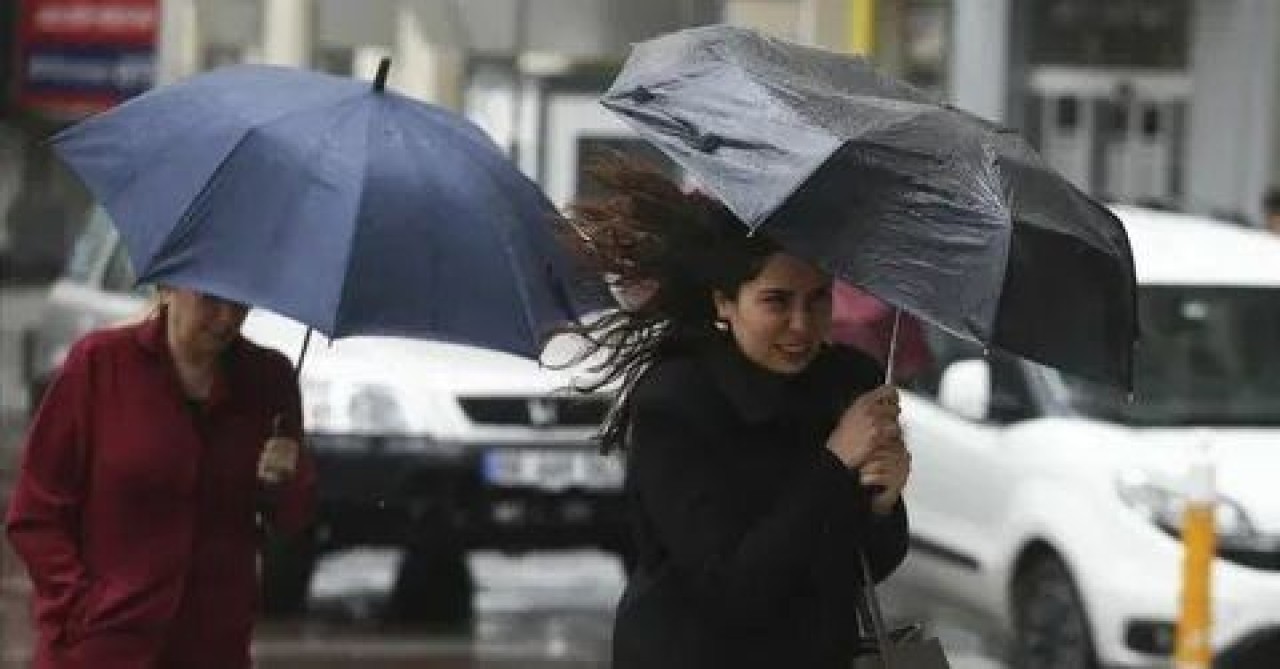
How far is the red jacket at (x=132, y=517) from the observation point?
4539 millimetres

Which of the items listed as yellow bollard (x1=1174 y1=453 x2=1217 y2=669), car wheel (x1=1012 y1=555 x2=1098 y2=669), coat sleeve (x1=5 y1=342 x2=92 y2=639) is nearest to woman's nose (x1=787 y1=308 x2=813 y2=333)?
coat sleeve (x1=5 y1=342 x2=92 y2=639)

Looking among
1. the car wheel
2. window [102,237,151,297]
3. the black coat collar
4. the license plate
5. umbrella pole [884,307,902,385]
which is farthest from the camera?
window [102,237,151,297]

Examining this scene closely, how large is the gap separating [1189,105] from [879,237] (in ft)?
52.4

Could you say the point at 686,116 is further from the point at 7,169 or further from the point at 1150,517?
the point at 7,169

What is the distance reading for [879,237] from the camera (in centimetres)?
348

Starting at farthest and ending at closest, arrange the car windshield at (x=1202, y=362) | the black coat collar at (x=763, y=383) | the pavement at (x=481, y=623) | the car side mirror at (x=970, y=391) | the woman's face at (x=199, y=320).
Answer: the pavement at (x=481, y=623) → the car side mirror at (x=970, y=391) → the car windshield at (x=1202, y=362) → the woman's face at (x=199, y=320) → the black coat collar at (x=763, y=383)

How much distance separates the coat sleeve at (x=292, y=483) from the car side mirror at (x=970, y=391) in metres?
4.77

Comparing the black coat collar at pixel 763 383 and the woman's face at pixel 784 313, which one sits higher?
the woman's face at pixel 784 313

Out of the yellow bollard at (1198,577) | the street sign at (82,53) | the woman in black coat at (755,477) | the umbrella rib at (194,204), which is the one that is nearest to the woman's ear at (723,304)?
the woman in black coat at (755,477)

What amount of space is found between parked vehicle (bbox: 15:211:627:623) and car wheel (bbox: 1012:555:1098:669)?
2012 millimetres

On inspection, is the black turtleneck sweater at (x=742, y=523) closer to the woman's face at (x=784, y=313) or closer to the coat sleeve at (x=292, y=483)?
the woman's face at (x=784, y=313)

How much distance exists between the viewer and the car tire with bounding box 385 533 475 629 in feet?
34.6

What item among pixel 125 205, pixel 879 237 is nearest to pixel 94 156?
pixel 125 205

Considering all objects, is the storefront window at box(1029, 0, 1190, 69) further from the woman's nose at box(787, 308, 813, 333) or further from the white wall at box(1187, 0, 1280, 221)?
the woman's nose at box(787, 308, 813, 333)
